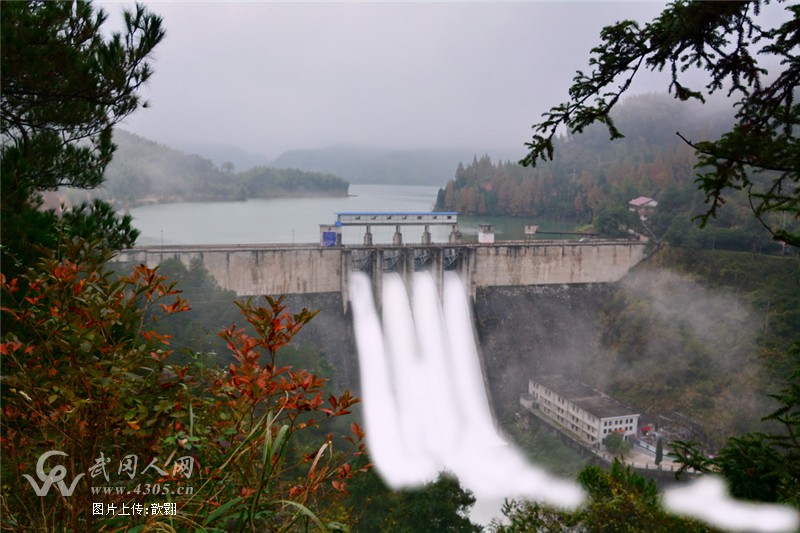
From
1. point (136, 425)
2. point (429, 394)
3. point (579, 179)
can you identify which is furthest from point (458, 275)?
point (136, 425)

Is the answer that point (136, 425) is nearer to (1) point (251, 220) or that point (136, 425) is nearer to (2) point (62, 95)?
(2) point (62, 95)

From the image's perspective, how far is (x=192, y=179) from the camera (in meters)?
34.3

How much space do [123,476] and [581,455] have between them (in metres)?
11.6

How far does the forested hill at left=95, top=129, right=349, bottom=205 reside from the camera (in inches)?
1220

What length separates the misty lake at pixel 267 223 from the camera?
2139 centimetres

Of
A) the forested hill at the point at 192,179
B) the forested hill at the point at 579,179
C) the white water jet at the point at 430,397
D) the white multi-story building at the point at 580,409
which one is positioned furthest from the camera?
the forested hill at the point at 192,179

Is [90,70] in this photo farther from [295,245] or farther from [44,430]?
[295,245]

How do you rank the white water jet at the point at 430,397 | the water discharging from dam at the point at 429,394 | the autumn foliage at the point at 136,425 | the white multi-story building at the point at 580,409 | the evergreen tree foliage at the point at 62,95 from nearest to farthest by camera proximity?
the autumn foliage at the point at 136,425 < the evergreen tree foliage at the point at 62,95 < the white water jet at the point at 430,397 < the water discharging from dam at the point at 429,394 < the white multi-story building at the point at 580,409

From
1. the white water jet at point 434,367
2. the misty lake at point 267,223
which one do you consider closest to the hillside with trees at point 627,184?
the misty lake at point 267,223

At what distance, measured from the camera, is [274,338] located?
140cm

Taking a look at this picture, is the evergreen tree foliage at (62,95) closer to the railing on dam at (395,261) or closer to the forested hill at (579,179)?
the railing on dam at (395,261)

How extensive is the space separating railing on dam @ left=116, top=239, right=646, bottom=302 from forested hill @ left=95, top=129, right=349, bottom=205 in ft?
61.3

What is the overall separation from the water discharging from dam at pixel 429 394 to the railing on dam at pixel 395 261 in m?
0.43

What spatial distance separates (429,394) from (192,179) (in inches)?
991
